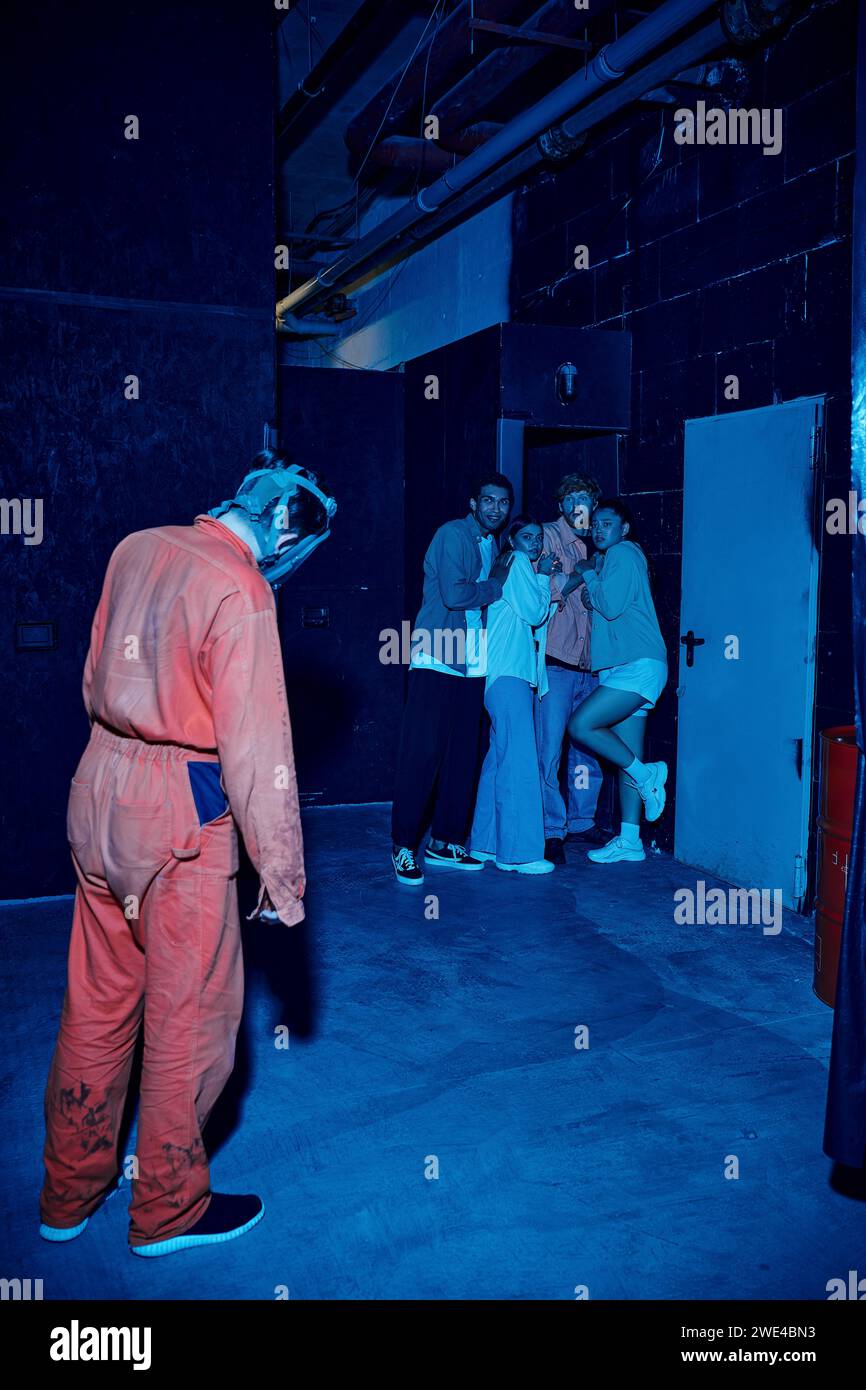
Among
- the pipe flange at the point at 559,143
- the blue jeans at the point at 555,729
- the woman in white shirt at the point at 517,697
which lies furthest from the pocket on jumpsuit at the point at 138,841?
the pipe flange at the point at 559,143

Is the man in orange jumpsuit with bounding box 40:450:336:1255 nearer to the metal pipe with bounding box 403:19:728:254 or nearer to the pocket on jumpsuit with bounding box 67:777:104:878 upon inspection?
the pocket on jumpsuit with bounding box 67:777:104:878

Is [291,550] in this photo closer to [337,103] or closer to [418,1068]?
[418,1068]

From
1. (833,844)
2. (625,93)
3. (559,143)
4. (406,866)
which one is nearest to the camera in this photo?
(833,844)

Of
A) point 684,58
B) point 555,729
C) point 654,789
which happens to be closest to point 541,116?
point 684,58

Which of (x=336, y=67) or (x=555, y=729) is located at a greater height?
(x=336, y=67)

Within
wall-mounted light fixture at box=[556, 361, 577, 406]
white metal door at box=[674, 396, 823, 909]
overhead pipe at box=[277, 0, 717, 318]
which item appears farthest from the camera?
wall-mounted light fixture at box=[556, 361, 577, 406]

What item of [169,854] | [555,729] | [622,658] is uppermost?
[622,658]

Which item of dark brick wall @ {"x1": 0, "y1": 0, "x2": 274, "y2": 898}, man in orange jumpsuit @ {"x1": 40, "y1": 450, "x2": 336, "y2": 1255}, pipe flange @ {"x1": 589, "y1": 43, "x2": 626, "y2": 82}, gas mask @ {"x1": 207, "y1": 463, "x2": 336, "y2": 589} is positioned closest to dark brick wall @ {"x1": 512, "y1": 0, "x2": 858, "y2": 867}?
pipe flange @ {"x1": 589, "y1": 43, "x2": 626, "y2": 82}

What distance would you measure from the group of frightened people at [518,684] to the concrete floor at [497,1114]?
25.2 inches

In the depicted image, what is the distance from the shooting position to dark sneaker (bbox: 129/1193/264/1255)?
88.4 inches

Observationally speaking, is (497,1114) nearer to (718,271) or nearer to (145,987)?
(145,987)

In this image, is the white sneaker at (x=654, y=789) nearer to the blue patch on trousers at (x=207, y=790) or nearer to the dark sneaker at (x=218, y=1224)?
the dark sneaker at (x=218, y=1224)

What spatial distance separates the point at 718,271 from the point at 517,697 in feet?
6.86

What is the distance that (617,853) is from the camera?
17.3 feet
